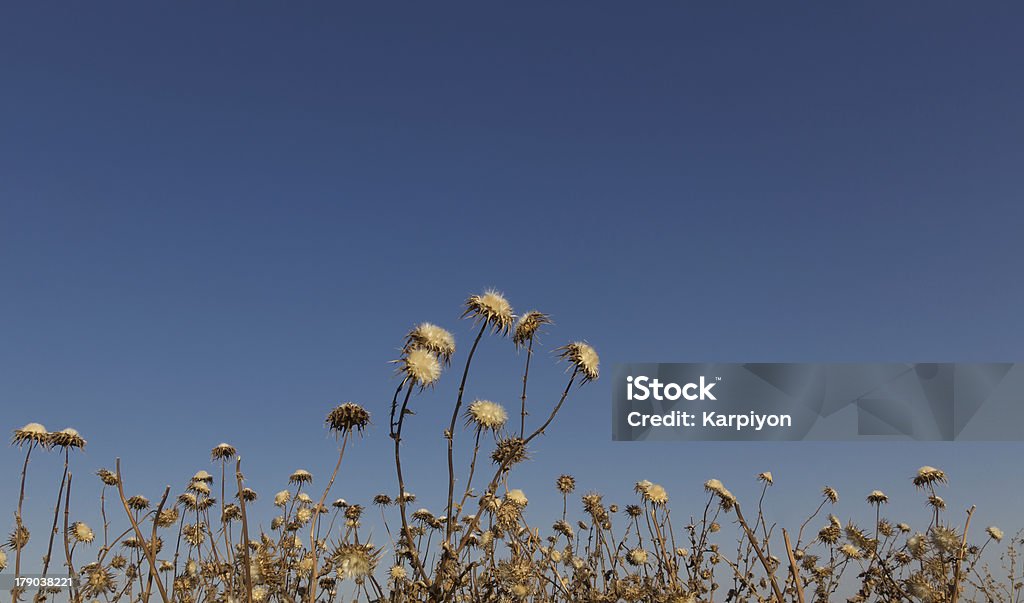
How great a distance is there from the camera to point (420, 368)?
16.1ft

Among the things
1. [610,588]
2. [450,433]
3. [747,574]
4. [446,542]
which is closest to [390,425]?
[450,433]

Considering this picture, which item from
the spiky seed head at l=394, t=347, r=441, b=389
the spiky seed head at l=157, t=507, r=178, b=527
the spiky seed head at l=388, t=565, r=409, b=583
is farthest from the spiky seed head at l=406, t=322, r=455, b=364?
the spiky seed head at l=157, t=507, r=178, b=527

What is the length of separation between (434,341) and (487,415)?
876mm

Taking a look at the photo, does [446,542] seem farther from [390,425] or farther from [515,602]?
[515,602]

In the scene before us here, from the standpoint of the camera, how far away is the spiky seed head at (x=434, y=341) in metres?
5.07

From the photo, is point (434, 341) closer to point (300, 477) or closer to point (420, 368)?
point (420, 368)

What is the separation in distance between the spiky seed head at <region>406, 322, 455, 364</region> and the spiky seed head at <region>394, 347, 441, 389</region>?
0.12 meters

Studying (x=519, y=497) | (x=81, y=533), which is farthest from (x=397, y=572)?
(x=81, y=533)

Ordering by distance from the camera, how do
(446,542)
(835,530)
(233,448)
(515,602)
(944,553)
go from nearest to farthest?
(446,542) → (944,553) → (515,602) → (233,448) → (835,530)

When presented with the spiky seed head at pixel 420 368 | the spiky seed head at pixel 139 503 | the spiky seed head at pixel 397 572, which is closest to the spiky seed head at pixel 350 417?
the spiky seed head at pixel 420 368

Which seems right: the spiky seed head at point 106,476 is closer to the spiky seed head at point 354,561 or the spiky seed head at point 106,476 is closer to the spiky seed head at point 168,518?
the spiky seed head at point 168,518

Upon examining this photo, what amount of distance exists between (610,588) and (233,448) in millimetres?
3731

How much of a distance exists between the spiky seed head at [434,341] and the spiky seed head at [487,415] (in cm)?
74

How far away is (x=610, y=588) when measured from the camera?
7.73 meters
